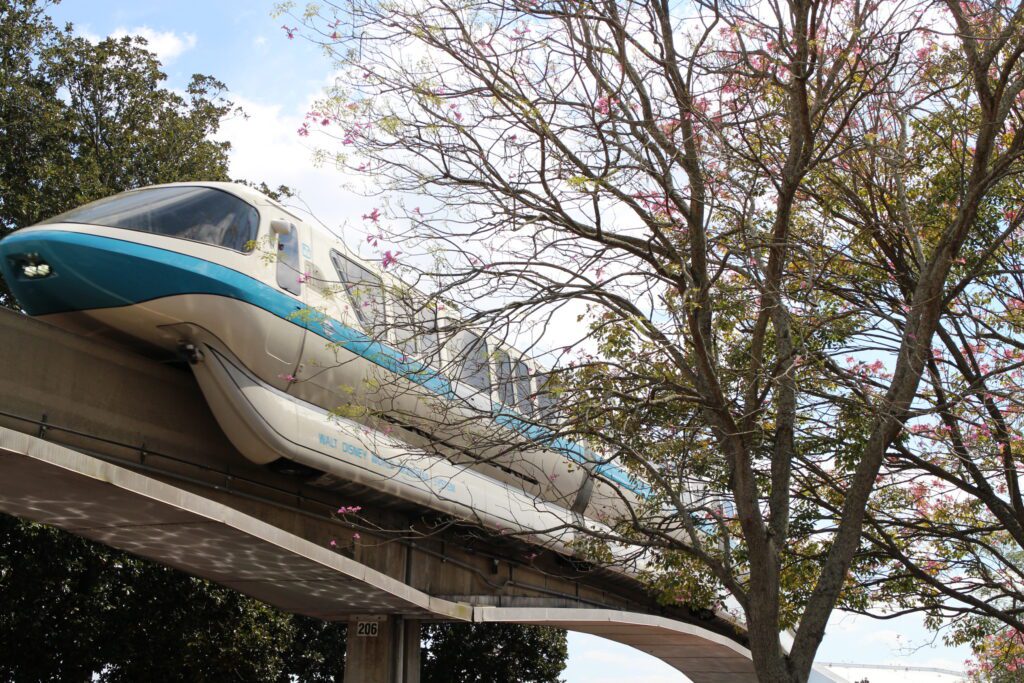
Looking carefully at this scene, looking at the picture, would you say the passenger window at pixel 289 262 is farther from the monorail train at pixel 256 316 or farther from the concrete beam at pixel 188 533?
the concrete beam at pixel 188 533

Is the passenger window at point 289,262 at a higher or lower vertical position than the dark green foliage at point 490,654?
higher

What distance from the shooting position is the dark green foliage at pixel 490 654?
28.5 meters

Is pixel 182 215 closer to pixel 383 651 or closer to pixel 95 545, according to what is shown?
pixel 383 651

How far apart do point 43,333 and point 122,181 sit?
12.4 metres

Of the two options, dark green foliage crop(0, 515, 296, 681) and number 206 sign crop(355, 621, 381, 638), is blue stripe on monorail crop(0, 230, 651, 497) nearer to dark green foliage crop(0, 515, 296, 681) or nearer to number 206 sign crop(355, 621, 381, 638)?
number 206 sign crop(355, 621, 381, 638)

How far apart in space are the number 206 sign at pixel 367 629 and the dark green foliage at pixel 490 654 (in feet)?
41.6

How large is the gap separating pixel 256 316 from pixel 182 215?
1.37 metres

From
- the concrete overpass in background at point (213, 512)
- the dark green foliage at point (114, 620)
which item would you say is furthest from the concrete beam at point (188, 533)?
the dark green foliage at point (114, 620)

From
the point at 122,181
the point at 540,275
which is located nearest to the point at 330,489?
the point at 540,275

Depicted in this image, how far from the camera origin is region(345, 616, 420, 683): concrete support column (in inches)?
635

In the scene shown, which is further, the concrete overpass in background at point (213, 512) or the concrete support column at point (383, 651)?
the concrete support column at point (383, 651)

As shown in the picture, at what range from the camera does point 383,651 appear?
16.1 meters

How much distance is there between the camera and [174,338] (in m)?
11.7

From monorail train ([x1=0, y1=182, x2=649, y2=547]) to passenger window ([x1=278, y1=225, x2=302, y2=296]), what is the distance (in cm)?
2
